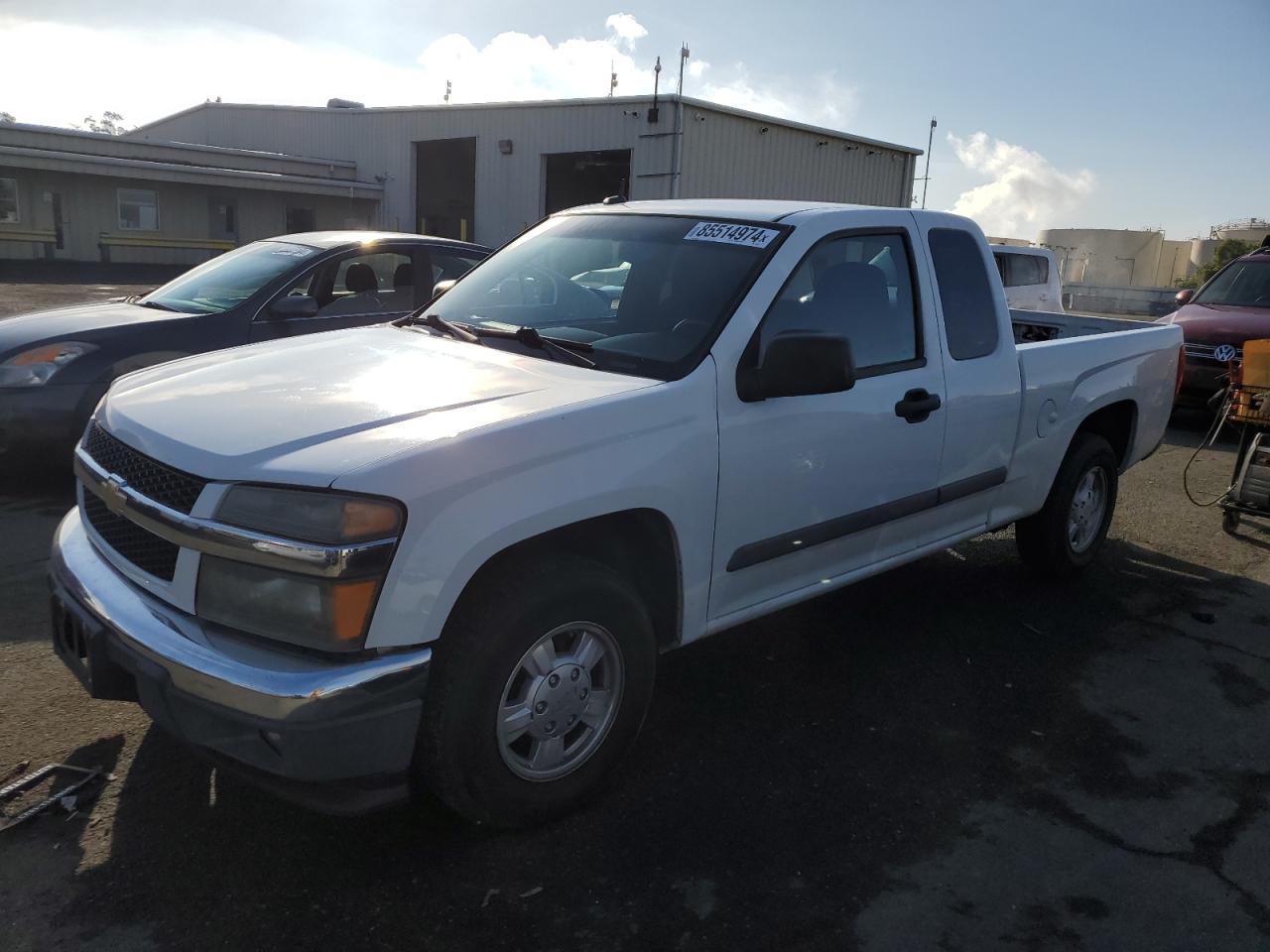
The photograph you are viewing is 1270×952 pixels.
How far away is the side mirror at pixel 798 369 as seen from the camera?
A: 10.6 feet

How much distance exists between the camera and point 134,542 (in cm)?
286

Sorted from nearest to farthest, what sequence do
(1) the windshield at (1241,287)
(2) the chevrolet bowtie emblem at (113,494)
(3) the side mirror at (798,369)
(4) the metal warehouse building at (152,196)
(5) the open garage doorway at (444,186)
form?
(2) the chevrolet bowtie emblem at (113,494)
(3) the side mirror at (798,369)
(1) the windshield at (1241,287)
(4) the metal warehouse building at (152,196)
(5) the open garage doorway at (444,186)

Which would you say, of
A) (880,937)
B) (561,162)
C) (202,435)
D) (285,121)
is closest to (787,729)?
(880,937)

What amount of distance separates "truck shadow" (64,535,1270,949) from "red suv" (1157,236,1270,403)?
21.3ft

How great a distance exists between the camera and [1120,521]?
6.98 meters

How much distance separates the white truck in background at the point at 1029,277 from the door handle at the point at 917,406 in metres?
9.47

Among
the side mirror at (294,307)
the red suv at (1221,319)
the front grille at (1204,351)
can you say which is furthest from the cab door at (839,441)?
the front grille at (1204,351)

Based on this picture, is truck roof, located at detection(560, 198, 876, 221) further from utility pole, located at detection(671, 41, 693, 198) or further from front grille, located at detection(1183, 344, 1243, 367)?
utility pole, located at detection(671, 41, 693, 198)

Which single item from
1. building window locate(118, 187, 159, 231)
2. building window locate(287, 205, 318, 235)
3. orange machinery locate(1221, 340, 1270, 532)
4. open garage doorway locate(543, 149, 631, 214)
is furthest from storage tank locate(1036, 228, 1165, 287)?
orange machinery locate(1221, 340, 1270, 532)

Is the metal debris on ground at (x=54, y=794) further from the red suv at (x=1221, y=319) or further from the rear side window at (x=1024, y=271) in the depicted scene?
the rear side window at (x=1024, y=271)

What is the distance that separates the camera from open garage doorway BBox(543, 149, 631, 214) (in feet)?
87.4

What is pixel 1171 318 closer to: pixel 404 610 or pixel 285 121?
pixel 404 610

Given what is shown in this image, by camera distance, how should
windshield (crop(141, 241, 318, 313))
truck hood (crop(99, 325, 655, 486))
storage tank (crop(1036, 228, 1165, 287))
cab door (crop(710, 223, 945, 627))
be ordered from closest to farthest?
truck hood (crop(99, 325, 655, 486)) → cab door (crop(710, 223, 945, 627)) → windshield (crop(141, 241, 318, 313)) → storage tank (crop(1036, 228, 1165, 287))

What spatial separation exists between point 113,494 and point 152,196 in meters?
32.3
